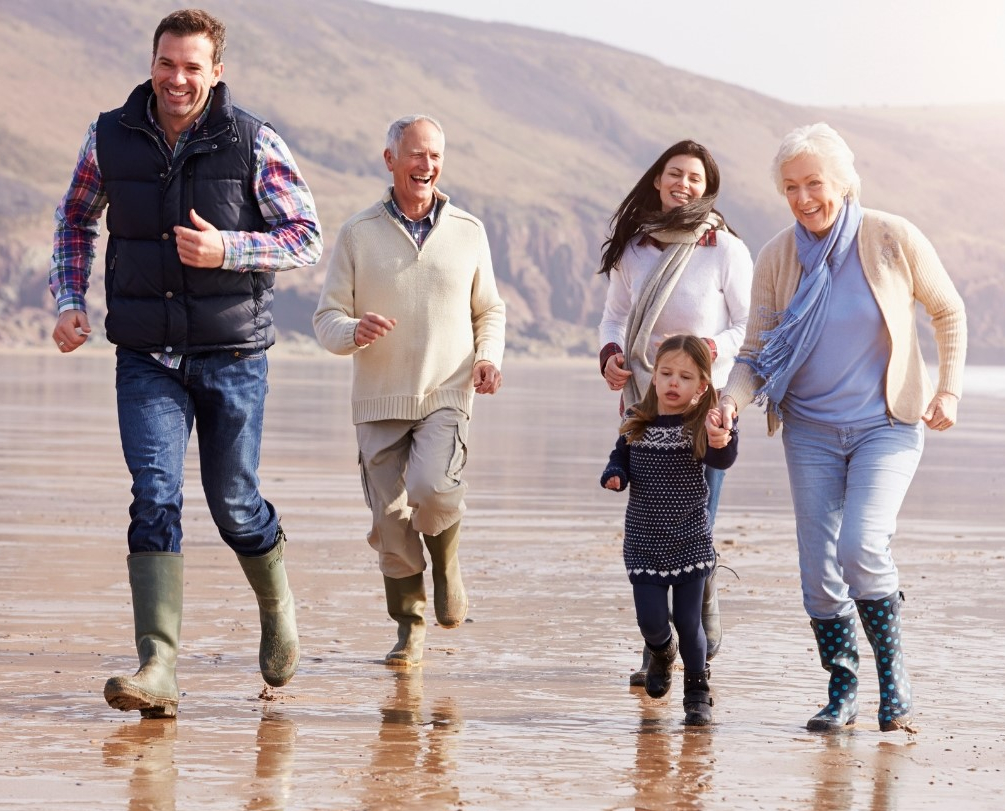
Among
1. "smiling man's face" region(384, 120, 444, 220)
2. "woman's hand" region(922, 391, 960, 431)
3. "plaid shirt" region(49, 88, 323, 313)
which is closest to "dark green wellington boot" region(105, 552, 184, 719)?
"plaid shirt" region(49, 88, 323, 313)

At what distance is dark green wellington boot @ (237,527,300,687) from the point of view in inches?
225

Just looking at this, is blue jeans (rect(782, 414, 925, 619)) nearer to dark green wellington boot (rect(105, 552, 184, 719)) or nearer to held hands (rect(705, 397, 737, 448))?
held hands (rect(705, 397, 737, 448))

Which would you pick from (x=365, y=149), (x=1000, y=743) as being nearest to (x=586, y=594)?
(x=1000, y=743)

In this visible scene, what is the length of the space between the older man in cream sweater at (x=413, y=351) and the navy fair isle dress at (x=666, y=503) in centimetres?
84

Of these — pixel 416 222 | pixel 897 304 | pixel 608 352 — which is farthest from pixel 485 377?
pixel 897 304

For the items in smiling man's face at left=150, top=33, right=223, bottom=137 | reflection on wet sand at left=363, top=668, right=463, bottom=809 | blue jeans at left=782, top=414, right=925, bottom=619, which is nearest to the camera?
reflection on wet sand at left=363, top=668, right=463, bottom=809

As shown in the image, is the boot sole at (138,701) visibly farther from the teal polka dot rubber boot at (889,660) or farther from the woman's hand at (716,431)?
the teal polka dot rubber boot at (889,660)

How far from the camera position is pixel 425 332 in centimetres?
648

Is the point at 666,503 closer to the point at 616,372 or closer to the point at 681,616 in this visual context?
the point at 681,616

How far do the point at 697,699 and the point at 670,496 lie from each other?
67 cm

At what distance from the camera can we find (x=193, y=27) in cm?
538

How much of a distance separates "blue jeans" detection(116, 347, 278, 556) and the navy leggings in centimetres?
129

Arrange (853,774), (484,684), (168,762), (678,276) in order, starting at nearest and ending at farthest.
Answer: (168,762) → (853,774) → (484,684) → (678,276)

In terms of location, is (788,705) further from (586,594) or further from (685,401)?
(586,594)
